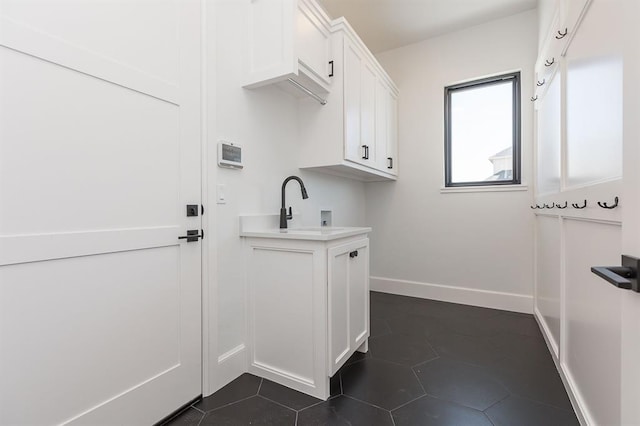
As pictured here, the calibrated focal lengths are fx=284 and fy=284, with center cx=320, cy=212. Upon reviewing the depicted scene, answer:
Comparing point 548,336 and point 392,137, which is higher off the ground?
point 392,137

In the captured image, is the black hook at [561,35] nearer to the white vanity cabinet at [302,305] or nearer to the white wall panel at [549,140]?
the white wall panel at [549,140]

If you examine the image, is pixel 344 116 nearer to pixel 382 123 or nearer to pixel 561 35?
pixel 382 123

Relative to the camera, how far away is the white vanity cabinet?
1.55 metres

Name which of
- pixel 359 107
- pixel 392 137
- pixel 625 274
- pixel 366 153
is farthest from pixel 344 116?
pixel 625 274

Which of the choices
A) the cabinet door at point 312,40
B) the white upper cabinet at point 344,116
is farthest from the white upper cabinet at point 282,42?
the white upper cabinet at point 344,116

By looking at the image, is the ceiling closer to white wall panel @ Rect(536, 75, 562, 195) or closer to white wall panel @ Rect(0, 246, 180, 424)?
white wall panel @ Rect(536, 75, 562, 195)

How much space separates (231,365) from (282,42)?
198 centimetres

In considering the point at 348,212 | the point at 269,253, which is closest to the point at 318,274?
the point at 269,253

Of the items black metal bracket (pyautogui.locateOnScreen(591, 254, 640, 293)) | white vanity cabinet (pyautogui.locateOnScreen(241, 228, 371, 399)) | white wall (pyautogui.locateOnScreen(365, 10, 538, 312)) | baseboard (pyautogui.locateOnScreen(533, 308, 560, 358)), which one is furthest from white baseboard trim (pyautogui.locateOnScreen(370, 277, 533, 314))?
black metal bracket (pyautogui.locateOnScreen(591, 254, 640, 293))

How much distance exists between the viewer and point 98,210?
45.9 inches

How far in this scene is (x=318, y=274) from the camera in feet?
5.08

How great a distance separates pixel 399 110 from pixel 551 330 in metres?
2.58

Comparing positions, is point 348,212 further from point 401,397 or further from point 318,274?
point 401,397

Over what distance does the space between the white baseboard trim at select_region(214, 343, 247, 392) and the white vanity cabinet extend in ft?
0.15
